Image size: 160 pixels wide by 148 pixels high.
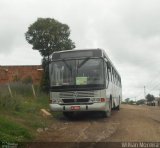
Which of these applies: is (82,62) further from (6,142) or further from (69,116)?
(6,142)

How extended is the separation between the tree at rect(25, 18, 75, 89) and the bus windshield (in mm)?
25693

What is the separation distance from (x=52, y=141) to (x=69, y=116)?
8201 millimetres

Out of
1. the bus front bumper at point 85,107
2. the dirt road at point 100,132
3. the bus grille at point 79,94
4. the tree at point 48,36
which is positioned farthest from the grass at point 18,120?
the tree at point 48,36

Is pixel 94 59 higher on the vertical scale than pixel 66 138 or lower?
higher

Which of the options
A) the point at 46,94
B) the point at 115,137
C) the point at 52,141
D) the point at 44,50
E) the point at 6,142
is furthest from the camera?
the point at 44,50

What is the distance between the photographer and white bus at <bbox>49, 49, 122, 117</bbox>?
1934 cm

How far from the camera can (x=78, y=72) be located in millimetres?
19609

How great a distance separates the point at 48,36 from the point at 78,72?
27.6 m

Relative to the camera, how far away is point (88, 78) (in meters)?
19.5

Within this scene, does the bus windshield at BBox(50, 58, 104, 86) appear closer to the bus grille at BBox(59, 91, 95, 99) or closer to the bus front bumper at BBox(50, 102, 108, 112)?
the bus grille at BBox(59, 91, 95, 99)

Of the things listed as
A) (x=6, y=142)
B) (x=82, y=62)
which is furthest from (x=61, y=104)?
(x=6, y=142)

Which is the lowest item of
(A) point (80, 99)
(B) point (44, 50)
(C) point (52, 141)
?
(C) point (52, 141)

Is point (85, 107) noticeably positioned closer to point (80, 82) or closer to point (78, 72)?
point (80, 82)

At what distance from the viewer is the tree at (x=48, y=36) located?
4619 centimetres
